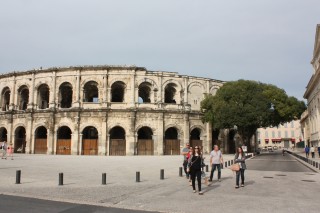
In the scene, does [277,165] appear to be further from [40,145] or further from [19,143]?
[19,143]

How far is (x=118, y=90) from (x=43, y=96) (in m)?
10.6

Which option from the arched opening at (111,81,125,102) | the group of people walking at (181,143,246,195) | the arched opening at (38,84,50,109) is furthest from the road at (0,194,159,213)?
the arched opening at (38,84,50,109)

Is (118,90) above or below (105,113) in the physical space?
above

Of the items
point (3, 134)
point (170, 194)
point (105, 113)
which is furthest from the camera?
point (3, 134)

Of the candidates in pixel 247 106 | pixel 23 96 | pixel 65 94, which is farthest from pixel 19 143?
pixel 247 106

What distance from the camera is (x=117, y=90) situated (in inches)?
1624

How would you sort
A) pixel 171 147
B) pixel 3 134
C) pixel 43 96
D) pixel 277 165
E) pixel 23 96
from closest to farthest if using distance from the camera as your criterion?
pixel 277 165 < pixel 171 147 < pixel 43 96 < pixel 23 96 < pixel 3 134

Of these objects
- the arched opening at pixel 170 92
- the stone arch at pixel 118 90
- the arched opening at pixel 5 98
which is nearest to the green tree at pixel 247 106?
the arched opening at pixel 170 92

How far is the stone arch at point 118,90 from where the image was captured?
37.1m

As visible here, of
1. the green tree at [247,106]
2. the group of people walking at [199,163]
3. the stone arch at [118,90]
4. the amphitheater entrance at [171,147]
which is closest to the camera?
the group of people walking at [199,163]

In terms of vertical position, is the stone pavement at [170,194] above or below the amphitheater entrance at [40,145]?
below

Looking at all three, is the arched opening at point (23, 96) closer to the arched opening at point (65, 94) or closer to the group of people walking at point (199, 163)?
the arched opening at point (65, 94)

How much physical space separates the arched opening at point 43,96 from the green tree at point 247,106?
70.7 feet

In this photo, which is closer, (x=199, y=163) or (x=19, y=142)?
(x=199, y=163)
